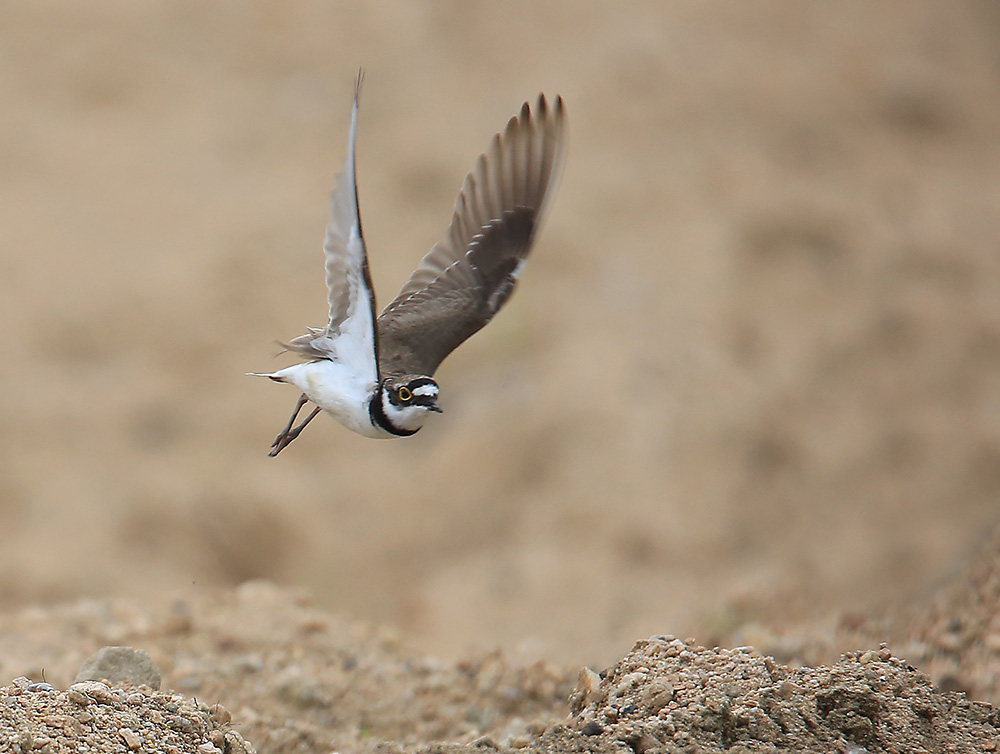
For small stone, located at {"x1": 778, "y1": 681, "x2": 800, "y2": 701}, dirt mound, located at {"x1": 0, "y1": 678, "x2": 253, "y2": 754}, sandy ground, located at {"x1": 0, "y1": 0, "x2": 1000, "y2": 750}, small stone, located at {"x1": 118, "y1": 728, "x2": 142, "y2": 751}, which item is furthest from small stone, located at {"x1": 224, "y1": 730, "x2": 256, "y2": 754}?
sandy ground, located at {"x1": 0, "y1": 0, "x2": 1000, "y2": 750}

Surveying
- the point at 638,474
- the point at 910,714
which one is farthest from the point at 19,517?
the point at 910,714

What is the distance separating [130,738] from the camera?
302 centimetres

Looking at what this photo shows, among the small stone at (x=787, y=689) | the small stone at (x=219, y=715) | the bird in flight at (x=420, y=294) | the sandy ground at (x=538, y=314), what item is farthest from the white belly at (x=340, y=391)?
the sandy ground at (x=538, y=314)

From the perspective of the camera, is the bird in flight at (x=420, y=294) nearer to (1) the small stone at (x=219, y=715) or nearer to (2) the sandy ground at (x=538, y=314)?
(1) the small stone at (x=219, y=715)

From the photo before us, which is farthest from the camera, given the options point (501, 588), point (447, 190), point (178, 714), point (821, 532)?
point (447, 190)

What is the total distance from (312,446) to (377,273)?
4.76 feet

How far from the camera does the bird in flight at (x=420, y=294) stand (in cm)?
350

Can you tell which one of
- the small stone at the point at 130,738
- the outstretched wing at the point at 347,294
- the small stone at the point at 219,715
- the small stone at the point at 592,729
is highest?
the outstretched wing at the point at 347,294

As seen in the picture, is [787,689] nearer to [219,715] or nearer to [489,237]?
[219,715]

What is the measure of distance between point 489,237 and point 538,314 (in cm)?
469

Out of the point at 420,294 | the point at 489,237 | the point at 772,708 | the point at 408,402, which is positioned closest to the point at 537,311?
the point at 489,237

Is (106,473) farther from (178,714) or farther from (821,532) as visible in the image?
(178,714)

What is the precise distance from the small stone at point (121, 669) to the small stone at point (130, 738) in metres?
0.55

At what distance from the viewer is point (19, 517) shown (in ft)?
26.1
